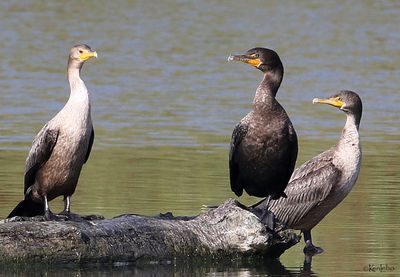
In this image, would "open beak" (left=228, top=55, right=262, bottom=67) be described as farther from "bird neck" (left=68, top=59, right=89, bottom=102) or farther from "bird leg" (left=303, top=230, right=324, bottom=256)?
"bird leg" (left=303, top=230, right=324, bottom=256)

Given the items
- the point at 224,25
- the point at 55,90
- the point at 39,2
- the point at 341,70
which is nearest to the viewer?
the point at 55,90

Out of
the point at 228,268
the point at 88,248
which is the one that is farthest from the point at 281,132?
the point at 88,248

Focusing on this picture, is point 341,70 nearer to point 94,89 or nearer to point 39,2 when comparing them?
point 94,89

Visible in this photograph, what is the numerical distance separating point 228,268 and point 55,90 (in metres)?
13.5

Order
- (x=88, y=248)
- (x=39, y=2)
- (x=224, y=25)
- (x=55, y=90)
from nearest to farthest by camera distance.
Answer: (x=88, y=248), (x=55, y=90), (x=224, y=25), (x=39, y=2)

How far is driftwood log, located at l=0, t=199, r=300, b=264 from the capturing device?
11.1m

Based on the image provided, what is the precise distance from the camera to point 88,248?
37.1ft

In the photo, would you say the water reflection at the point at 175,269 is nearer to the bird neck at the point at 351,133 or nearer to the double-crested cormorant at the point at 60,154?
the double-crested cormorant at the point at 60,154

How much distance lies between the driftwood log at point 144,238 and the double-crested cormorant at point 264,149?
43 cm

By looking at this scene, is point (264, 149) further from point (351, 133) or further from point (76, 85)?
point (76, 85)

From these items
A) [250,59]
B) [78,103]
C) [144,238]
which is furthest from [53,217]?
[250,59]

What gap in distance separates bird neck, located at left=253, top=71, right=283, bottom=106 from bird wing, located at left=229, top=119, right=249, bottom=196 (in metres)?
0.27

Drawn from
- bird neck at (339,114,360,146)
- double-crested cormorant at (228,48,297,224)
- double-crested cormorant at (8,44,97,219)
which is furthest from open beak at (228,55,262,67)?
double-crested cormorant at (8,44,97,219)

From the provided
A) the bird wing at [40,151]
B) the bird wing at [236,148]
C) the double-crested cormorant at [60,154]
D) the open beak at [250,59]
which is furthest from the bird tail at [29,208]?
the open beak at [250,59]
